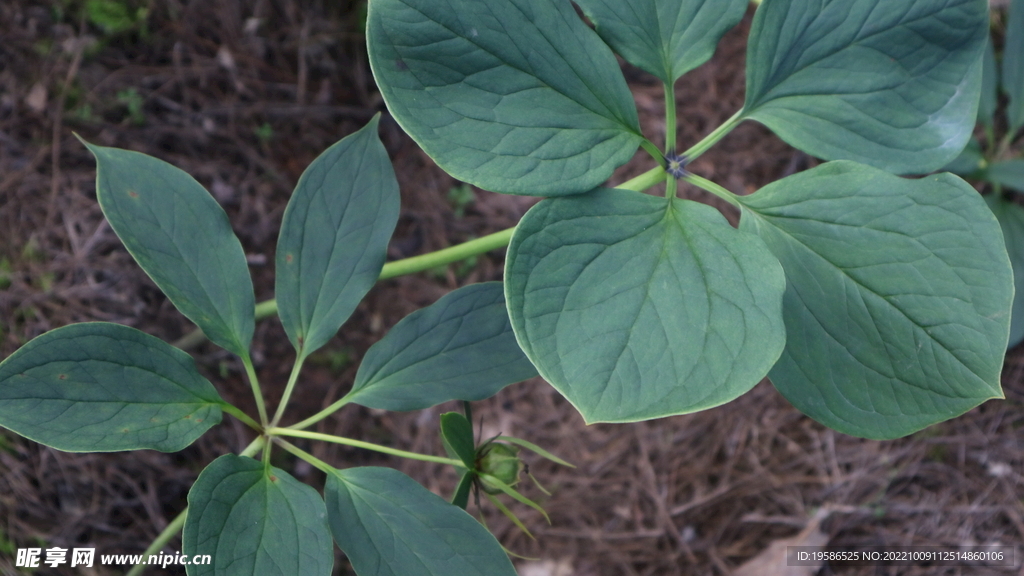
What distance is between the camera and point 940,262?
82 cm

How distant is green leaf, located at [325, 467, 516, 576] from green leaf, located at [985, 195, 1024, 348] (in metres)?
1.35

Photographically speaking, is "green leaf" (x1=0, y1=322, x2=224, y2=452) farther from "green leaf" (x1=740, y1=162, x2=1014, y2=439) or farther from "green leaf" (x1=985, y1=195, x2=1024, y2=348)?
"green leaf" (x1=985, y1=195, x2=1024, y2=348)

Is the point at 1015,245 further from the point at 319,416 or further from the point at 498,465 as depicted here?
the point at 319,416

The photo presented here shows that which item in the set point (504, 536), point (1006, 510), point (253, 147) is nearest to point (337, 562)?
Answer: point (504, 536)

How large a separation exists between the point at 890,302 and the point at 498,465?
24.1 inches

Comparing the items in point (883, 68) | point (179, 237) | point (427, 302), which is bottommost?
point (427, 302)

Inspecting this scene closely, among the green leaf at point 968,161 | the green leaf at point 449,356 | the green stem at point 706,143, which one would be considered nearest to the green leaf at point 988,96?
the green leaf at point 968,161

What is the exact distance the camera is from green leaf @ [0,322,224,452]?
0.82m

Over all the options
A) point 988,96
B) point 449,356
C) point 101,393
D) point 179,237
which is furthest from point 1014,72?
point 101,393

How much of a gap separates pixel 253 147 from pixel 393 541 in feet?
4.01

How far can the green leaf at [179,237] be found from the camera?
0.94 meters

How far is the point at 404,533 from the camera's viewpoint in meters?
0.94

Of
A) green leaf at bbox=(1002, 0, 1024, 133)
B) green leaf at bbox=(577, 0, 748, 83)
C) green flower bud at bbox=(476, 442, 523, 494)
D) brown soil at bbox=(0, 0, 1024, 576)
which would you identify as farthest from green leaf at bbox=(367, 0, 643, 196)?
green leaf at bbox=(1002, 0, 1024, 133)

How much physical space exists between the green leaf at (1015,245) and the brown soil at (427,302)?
335 mm
